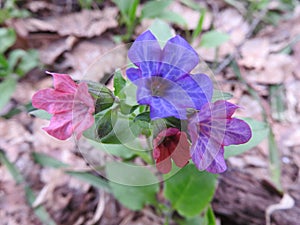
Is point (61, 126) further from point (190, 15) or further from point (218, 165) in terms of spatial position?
point (190, 15)

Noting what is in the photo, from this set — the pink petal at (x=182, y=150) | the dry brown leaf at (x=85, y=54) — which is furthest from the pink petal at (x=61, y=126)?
the dry brown leaf at (x=85, y=54)

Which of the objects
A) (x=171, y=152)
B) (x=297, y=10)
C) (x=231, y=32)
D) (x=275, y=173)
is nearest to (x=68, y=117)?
(x=171, y=152)

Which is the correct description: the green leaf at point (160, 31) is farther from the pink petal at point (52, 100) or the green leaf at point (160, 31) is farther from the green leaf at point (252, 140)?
the pink petal at point (52, 100)

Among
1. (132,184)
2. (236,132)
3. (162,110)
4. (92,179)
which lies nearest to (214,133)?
(236,132)

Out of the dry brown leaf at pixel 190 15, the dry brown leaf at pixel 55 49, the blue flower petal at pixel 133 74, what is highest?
the blue flower petal at pixel 133 74

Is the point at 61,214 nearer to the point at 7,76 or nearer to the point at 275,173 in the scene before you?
the point at 7,76

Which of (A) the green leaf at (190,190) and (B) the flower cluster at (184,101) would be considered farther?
(A) the green leaf at (190,190)
